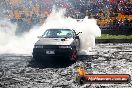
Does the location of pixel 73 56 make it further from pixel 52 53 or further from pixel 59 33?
pixel 59 33

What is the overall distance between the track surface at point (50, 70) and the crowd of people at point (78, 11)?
1498cm

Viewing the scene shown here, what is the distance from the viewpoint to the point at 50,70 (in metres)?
11.8

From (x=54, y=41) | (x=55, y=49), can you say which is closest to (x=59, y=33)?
(x=54, y=41)

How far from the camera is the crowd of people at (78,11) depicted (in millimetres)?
31203

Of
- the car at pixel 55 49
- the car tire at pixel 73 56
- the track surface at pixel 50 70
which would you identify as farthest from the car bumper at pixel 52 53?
the track surface at pixel 50 70

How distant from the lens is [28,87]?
29.0ft

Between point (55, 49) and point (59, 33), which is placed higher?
point (59, 33)

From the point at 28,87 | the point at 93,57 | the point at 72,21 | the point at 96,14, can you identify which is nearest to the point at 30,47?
the point at 72,21

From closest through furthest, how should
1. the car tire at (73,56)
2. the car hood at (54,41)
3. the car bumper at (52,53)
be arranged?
the car bumper at (52,53) < the car tire at (73,56) < the car hood at (54,41)

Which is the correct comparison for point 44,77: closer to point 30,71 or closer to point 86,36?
point 30,71

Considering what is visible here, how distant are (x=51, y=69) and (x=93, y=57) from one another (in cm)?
378

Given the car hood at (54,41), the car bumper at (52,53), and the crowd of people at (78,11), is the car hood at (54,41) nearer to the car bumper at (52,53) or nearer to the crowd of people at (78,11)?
the car bumper at (52,53)

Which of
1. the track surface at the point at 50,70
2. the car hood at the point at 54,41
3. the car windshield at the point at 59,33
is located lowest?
the track surface at the point at 50,70

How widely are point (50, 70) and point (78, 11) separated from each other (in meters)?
23.6
